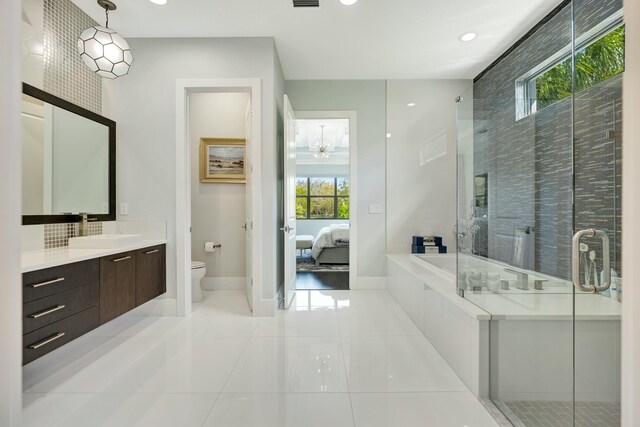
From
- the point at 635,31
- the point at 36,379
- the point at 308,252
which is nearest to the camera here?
the point at 635,31

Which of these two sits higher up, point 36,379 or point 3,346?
point 3,346

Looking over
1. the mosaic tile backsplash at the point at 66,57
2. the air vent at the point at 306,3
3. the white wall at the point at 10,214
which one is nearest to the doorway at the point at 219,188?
the mosaic tile backsplash at the point at 66,57

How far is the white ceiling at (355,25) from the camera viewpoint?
2.58 meters

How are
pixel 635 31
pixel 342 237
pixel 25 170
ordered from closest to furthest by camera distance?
pixel 635 31, pixel 25 170, pixel 342 237

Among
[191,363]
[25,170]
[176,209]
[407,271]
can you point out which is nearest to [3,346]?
[191,363]

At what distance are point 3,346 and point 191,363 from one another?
5.42 feet

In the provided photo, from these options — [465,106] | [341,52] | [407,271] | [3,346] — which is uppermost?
[341,52]

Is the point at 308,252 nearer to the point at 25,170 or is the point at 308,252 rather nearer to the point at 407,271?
the point at 407,271

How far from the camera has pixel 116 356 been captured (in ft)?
7.10

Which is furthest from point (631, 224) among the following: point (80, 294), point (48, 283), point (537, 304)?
point (80, 294)

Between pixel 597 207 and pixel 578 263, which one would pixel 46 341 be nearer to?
pixel 578 263

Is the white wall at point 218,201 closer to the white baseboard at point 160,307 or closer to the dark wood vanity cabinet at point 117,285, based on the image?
the white baseboard at point 160,307

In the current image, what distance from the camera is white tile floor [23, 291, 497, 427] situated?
1.53m

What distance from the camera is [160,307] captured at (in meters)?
3.02
